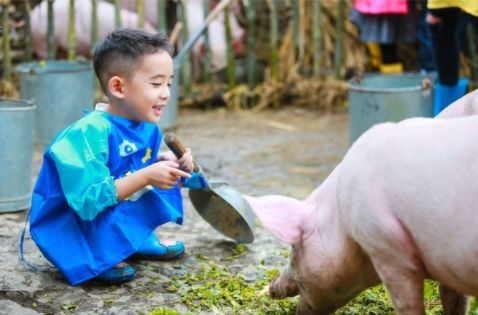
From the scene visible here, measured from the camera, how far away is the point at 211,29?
26.2 ft

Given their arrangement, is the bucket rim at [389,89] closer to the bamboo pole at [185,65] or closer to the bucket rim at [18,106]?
the bucket rim at [18,106]

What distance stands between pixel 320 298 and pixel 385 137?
24.7 inches

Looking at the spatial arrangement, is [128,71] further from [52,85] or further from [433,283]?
[52,85]

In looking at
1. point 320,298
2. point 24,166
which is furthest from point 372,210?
point 24,166

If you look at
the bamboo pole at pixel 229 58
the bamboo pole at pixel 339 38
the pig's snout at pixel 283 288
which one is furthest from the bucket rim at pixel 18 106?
the bamboo pole at pixel 339 38

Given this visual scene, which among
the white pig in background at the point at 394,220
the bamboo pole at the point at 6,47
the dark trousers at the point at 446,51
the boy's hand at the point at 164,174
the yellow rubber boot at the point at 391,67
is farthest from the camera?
the yellow rubber boot at the point at 391,67

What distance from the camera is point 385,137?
2777 mm

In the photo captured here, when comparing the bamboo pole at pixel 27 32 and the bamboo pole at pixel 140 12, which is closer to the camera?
the bamboo pole at pixel 27 32

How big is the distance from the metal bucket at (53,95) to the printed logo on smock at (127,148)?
8.59ft

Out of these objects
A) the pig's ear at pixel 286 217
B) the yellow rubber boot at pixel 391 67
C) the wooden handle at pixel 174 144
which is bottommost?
the yellow rubber boot at pixel 391 67

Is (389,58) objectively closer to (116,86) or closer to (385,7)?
(385,7)

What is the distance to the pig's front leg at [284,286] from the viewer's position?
10.3 ft

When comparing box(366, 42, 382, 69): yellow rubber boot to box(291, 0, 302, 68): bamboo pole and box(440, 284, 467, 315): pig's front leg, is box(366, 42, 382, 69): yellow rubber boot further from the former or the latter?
box(440, 284, 467, 315): pig's front leg

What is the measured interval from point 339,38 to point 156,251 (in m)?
4.20
